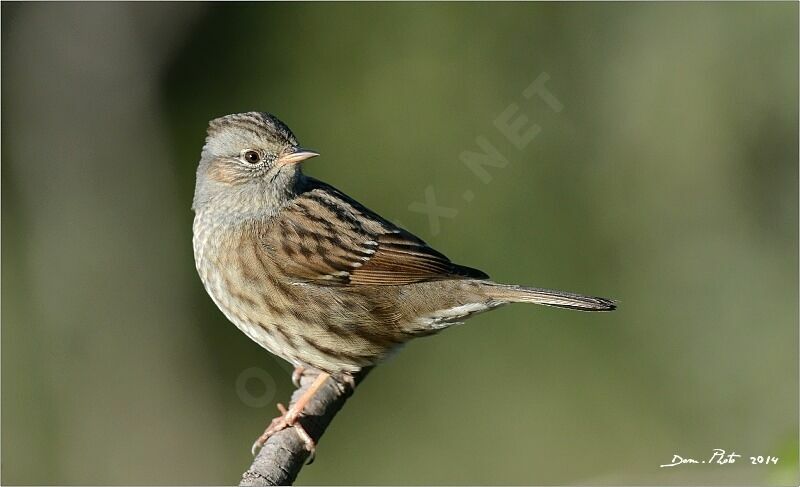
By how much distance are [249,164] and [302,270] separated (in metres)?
0.60

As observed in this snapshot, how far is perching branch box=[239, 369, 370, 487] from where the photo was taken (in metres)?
3.93

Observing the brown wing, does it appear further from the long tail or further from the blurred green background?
the blurred green background

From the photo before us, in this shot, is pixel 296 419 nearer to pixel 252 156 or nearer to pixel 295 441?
pixel 295 441

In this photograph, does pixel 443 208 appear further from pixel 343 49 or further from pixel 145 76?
pixel 145 76

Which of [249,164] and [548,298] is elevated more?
[249,164]

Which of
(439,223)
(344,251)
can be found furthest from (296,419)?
(439,223)

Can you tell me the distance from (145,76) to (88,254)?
1.73m

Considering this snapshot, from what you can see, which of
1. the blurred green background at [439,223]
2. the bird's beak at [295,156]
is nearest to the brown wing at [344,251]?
the bird's beak at [295,156]

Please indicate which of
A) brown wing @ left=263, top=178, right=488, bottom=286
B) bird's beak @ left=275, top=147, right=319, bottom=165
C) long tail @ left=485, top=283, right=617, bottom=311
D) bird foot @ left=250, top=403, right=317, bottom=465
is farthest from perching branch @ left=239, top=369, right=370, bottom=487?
bird's beak @ left=275, top=147, right=319, bottom=165

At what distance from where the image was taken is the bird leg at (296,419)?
14.8 feet

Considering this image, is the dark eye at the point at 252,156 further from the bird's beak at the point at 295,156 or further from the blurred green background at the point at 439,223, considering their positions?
the blurred green background at the point at 439,223

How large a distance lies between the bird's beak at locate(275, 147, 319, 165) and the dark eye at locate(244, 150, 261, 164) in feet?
0.34

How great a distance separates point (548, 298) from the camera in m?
4.64

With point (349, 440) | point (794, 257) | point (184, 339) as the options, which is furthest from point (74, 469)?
point (794, 257)
